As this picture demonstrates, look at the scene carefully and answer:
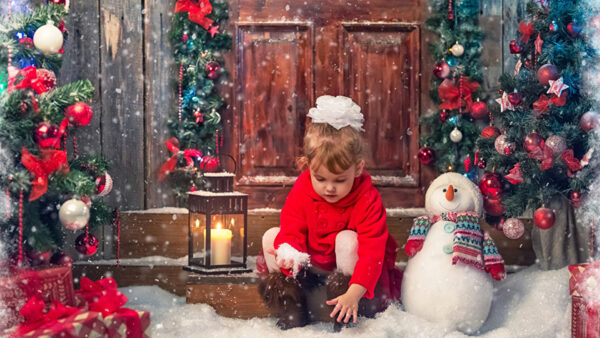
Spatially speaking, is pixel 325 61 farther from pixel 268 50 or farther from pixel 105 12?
pixel 105 12

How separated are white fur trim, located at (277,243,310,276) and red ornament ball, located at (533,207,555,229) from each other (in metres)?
1.11

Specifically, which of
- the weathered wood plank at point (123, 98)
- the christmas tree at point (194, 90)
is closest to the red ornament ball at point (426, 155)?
the christmas tree at point (194, 90)

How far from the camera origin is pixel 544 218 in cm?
334

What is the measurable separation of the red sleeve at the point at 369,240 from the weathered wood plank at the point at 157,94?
1547mm

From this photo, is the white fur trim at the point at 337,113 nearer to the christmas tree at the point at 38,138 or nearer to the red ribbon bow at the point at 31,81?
the christmas tree at the point at 38,138

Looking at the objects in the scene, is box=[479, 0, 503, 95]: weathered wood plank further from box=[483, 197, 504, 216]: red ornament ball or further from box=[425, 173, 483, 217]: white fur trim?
box=[425, 173, 483, 217]: white fur trim

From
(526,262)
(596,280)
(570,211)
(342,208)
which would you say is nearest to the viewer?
(596,280)

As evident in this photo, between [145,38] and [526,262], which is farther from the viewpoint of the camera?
[145,38]

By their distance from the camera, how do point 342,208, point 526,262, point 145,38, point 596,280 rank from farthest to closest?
1. point 145,38
2. point 526,262
3. point 342,208
4. point 596,280

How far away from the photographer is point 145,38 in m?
4.22

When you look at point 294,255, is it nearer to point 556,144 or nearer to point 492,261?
point 492,261

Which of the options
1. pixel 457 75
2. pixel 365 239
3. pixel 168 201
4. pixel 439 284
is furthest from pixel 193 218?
pixel 457 75

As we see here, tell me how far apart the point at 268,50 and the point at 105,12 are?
3.21 feet

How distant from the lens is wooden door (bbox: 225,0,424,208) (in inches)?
173
